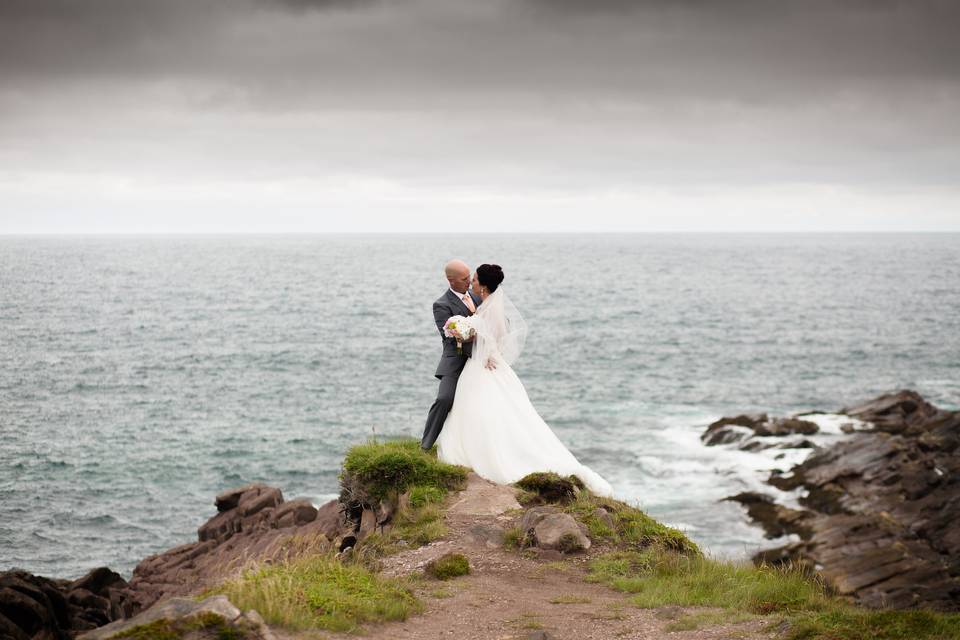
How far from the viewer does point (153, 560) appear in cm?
3178

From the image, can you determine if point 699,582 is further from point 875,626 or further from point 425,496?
point 425,496

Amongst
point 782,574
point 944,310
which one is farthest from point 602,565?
point 944,310

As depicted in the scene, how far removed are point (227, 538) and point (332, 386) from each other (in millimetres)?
33592

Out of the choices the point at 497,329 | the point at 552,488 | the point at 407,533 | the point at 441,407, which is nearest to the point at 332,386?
the point at 441,407

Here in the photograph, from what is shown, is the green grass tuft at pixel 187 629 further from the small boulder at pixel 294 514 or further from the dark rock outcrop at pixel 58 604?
the small boulder at pixel 294 514

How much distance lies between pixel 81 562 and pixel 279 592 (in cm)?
3045

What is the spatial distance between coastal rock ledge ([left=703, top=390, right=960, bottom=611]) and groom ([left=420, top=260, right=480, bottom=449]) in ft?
49.7

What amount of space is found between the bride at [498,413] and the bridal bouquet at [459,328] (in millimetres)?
126

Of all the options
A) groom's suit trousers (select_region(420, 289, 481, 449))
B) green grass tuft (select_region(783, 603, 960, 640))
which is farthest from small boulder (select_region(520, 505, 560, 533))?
green grass tuft (select_region(783, 603, 960, 640))

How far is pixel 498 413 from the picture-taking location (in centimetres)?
1620

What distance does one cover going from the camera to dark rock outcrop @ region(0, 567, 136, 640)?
22766 millimetres

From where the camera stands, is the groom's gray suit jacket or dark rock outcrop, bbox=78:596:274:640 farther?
the groom's gray suit jacket

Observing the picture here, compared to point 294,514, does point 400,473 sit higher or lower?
higher

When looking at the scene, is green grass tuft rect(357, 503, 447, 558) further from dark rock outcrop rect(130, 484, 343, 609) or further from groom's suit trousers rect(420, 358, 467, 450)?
dark rock outcrop rect(130, 484, 343, 609)
